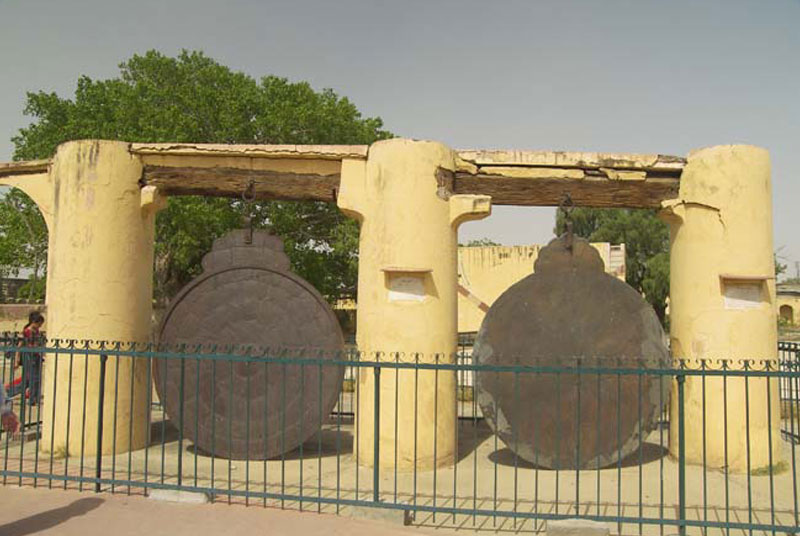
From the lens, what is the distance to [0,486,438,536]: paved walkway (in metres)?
4.59

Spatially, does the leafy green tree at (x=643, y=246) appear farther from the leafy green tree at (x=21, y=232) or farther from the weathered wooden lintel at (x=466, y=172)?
the weathered wooden lintel at (x=466, y=172)

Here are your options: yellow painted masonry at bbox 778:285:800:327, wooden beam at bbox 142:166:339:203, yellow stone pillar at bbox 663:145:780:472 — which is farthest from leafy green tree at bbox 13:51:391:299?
yellow painted masonry at bbox 778:285:800:327

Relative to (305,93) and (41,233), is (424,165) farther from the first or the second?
Answer: (41,233)

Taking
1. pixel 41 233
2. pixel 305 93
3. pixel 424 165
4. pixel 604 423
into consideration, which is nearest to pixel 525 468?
pixel 604 423

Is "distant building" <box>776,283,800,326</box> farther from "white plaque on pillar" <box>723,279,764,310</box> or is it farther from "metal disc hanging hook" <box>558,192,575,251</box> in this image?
"metal disc hanging hook" <box>558,192,575,251</box>

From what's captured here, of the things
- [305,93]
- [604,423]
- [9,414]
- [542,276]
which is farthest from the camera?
[305,93]

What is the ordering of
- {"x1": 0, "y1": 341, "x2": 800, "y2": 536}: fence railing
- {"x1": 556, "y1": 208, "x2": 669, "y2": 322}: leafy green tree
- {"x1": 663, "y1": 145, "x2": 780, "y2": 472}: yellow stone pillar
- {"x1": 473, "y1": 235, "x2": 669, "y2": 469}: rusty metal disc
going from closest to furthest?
{"x1": 0, "y1": 341, "x2": 800, "y2": 536}: fence railing → {"x1": 473, "y1": 235, "x2": 669, "y2": 469}: rusty metal disc → {"x1": 663, "y1": 145, "x2": 780, "y2": 472}: yellow stone pillar → {"x1": 556, "y1": 208, "x2": 669, "y2": 322}: leafy green tree

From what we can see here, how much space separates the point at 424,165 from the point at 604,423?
3.03 m

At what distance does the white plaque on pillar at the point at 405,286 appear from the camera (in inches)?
261

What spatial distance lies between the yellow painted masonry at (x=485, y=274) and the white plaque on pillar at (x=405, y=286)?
49.3 ft

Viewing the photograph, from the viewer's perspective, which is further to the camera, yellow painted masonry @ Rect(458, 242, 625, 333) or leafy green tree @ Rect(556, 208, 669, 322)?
leafy green tree @ Rect(556, 208, 669, 322)

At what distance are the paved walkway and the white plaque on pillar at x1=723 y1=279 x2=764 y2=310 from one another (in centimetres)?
392

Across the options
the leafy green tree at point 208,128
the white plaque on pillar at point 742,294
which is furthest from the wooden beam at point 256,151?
the leafy green tree at point 208,128

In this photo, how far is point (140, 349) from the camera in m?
7.19
